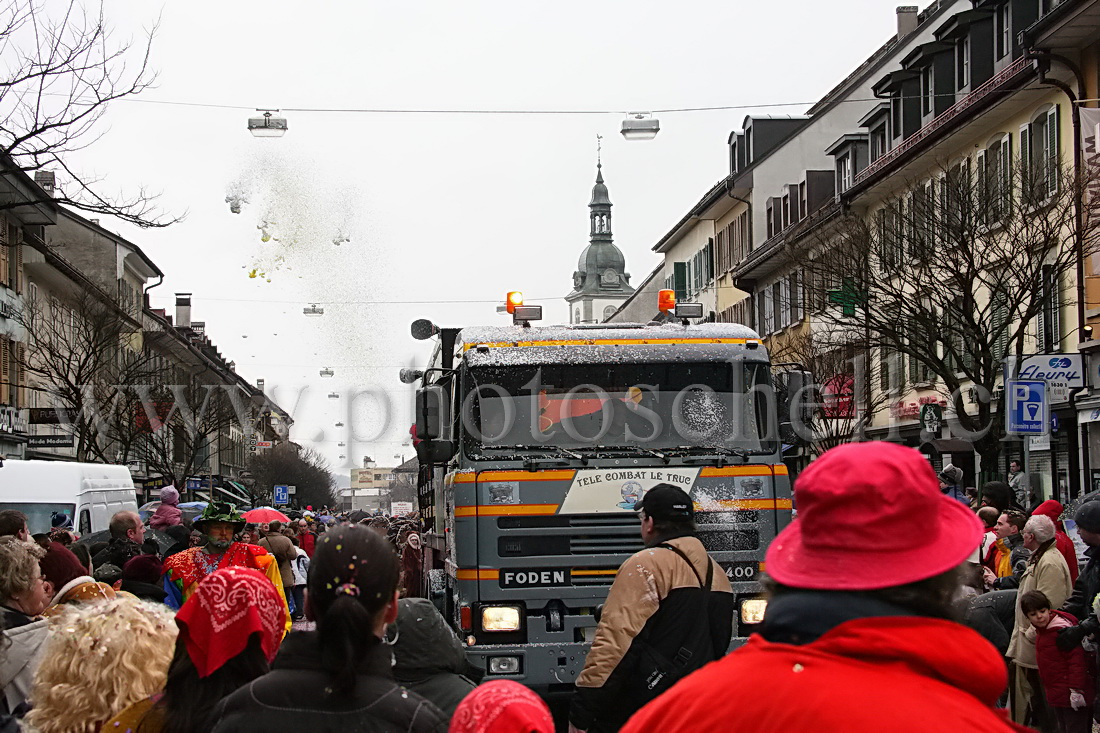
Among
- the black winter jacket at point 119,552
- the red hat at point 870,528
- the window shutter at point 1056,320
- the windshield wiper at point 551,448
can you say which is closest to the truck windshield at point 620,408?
the windshield wiper at point 551,448

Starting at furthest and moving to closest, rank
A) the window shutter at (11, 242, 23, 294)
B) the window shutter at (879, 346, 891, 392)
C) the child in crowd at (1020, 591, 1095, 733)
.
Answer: the window shutter at (11, 242, 23, 294) < the window shutter at (879, 346, 891, 392) < the child in crowd at (1020, 591, 1095, 733)

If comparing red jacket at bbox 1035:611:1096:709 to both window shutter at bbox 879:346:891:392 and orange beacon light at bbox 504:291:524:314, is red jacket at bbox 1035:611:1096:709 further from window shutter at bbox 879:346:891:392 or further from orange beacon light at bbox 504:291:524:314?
window shutter at bbox 879:346:891:392

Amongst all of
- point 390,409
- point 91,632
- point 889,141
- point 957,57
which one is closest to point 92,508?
point 390,409

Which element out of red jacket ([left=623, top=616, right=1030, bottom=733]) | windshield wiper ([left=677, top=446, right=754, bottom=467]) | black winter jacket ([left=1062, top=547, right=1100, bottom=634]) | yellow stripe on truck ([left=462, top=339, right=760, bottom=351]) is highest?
yellow stripe on truck ([left=462, top=339, right=760, bottom=351])

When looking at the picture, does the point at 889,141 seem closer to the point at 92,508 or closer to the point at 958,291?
the point at 958,291

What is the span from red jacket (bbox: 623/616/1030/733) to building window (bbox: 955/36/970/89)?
34233 mm

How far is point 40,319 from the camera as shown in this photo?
4634 cm

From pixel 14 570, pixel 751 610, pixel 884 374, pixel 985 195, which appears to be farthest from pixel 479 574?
pixel 884 374

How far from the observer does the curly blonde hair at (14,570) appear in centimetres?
582

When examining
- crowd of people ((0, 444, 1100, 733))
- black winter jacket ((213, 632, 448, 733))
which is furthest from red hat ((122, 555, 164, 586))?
black winter jacket ((213, 632, 448, 733))

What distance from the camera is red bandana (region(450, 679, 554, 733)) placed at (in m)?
3.31

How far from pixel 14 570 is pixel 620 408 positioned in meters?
6.24

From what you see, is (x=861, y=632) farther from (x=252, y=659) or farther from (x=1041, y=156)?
(x=1041, y=156)

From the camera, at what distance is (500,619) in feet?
35.3
